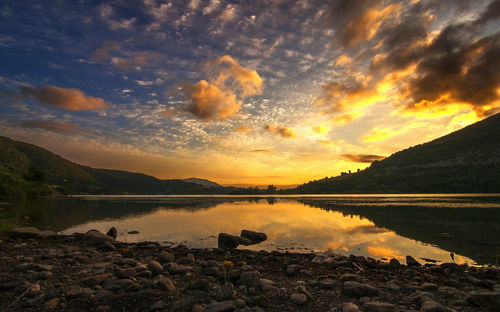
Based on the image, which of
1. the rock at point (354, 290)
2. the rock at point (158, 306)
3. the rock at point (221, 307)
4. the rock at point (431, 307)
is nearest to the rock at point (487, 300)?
the rock at point (431, 307)

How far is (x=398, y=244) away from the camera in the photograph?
20922mm

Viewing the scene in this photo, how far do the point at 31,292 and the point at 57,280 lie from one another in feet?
6.81

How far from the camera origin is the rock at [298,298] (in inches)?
321

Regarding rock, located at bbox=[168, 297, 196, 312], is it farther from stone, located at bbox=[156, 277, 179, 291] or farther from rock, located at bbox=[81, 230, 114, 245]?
rock, located at bbox=[81, 230, 114, 245]

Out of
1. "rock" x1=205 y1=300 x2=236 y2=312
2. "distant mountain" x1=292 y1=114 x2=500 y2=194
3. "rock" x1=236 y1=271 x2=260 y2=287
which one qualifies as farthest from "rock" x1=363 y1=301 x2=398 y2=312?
"distant mountain" x1=292 y1=114 x2=500 y2=194

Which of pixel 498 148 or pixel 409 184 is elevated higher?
pixel 498 148

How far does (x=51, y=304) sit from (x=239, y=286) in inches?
235

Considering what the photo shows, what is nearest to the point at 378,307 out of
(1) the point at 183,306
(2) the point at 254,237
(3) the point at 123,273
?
(1) the point at 183,306

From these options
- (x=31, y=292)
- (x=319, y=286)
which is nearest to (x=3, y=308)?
(x=31, y=292)

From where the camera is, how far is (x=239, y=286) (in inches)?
391

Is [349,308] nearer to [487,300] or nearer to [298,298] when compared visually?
[298,298]

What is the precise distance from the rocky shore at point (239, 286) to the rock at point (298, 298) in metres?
0.03

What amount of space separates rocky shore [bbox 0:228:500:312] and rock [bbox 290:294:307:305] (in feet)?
0.10

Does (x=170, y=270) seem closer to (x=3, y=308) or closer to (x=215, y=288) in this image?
(x=215, y=288)
